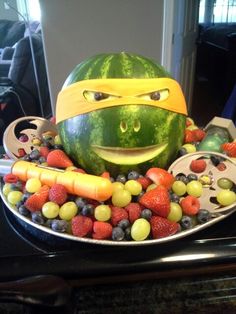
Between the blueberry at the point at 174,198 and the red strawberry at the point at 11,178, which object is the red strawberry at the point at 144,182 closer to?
the blueberry at the point at 174,198

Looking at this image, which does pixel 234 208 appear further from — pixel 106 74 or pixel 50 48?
pixel 50 48

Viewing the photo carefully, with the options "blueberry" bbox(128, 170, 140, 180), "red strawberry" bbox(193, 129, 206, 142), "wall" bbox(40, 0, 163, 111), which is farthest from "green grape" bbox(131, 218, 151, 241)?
"wall" bbox(40, 0, 163, 111)

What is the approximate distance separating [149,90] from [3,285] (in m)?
0.38

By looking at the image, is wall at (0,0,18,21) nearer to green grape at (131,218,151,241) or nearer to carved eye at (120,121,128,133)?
carved eye at (120,121,128,133)

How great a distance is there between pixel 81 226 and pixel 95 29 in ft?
5.44

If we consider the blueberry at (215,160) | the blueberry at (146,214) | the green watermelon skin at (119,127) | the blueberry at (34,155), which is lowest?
the blueberry at (146,214)

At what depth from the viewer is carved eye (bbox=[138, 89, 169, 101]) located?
21.0 inches

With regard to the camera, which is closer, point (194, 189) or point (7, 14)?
point (194, 189)

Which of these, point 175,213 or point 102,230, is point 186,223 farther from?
point 102,230

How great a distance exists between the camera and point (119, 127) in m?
0.52

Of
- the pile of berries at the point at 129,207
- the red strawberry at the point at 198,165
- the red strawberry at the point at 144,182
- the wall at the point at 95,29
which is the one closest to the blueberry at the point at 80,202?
the pile of berries at the point at 129,207

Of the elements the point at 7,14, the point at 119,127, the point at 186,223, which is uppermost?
the point at 7,14

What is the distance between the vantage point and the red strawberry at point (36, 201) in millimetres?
473

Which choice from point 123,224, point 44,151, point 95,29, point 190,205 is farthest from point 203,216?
point 95,29
